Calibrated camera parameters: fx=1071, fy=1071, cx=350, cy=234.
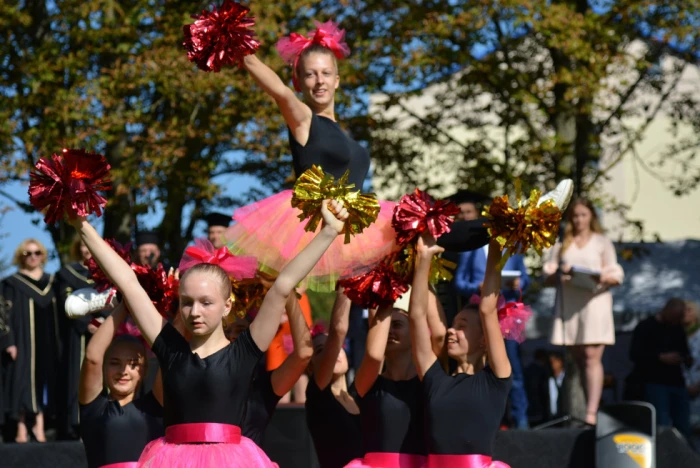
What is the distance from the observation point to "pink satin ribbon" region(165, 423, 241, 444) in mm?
3855

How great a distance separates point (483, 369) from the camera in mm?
4883

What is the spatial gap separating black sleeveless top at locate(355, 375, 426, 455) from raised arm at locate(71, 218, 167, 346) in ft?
4.33

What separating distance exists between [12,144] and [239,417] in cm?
710

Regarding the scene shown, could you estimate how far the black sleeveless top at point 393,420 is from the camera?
4902 millimetres

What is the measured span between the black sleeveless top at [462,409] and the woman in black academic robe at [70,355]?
12.1 feet

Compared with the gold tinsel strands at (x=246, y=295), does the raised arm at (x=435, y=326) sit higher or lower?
lower

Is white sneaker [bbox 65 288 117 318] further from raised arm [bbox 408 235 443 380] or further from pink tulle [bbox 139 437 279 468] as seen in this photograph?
raised arm [bbox 408 235 443 380]

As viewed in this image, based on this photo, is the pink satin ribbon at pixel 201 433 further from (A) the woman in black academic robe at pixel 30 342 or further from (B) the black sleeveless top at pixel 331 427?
(A) the woman in black academic robe at pixel 30 342

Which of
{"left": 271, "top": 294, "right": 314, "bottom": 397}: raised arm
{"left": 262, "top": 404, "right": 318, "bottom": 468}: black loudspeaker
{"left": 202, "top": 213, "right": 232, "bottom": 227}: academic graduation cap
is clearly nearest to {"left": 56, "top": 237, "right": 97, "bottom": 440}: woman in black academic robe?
{"left": 202, "top": 213, "right": 232, "bottom": 227}: academic graduation cap

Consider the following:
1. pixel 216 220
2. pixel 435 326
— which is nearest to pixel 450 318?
pixel 216 220

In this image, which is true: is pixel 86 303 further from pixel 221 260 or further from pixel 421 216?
pixel 421 216

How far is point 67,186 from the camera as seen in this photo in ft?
Answer: 12.6

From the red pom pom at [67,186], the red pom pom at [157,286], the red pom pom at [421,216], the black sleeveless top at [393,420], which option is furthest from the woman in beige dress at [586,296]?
the red pom pom at [67,186]

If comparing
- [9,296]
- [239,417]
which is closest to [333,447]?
[239,417]
